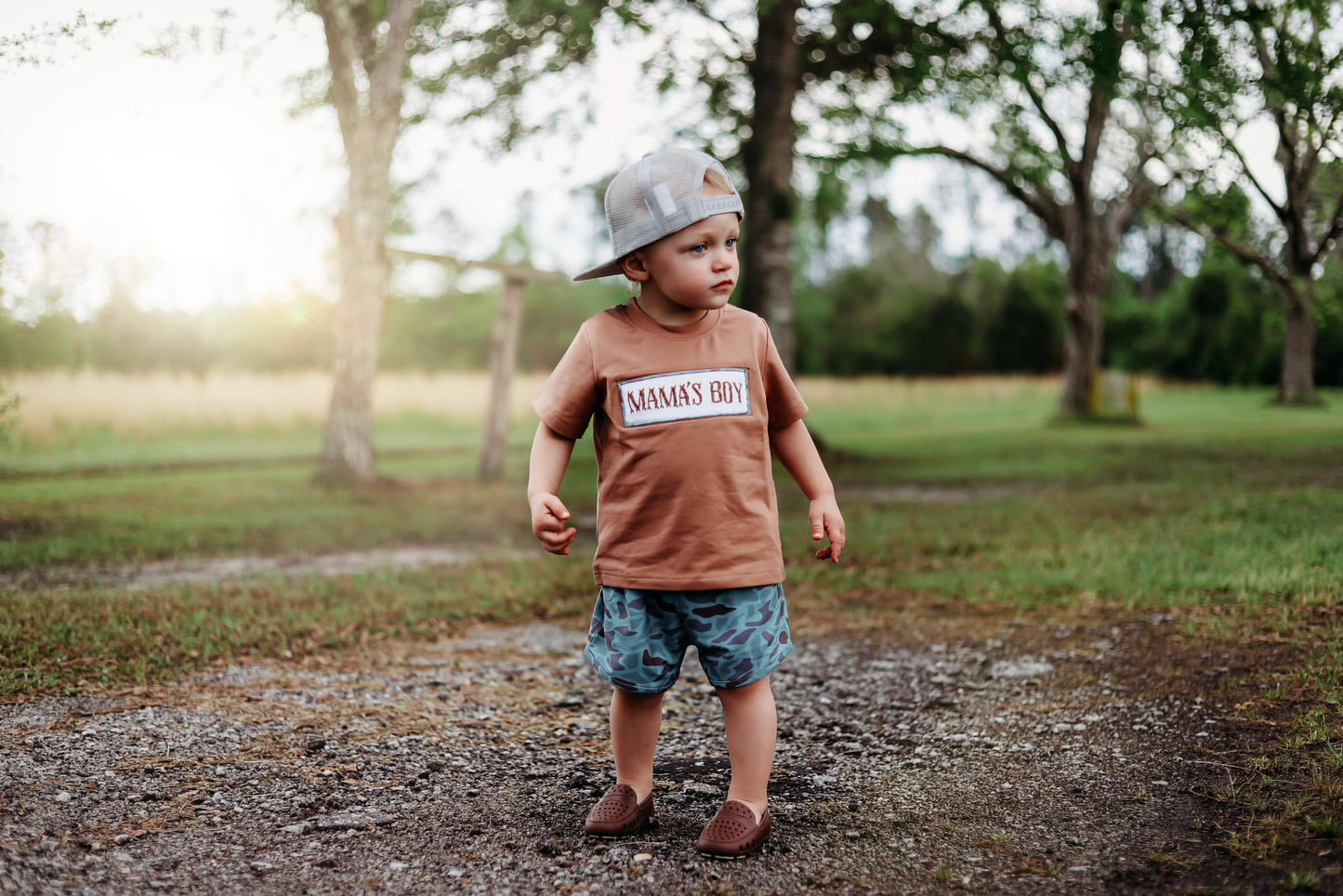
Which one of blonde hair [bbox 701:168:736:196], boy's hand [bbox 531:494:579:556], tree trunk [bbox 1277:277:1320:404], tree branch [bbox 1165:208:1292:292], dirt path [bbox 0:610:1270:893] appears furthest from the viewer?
tree branch [bbox 1165:208:1292:292]

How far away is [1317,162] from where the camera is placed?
7.31m

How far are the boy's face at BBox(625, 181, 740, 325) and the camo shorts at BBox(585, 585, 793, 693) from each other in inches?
27.4

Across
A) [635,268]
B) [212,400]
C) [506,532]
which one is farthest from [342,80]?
[635,268]

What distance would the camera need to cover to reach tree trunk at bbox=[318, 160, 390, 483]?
9.52m

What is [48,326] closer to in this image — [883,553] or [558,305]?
[883,553]

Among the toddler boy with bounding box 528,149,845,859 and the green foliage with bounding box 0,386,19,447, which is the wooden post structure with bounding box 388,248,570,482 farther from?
the toddler boy with bounding box 528,149,845,859

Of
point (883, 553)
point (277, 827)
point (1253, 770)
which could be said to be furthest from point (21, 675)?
point (883, 553)

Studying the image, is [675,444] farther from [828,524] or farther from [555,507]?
[828,524]

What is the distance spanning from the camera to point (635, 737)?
2729 millimetres

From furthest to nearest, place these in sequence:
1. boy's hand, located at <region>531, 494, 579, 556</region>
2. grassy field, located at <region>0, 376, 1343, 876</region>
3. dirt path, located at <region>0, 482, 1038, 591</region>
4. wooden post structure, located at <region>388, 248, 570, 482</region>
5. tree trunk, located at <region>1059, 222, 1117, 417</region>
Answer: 1. tree trunk, located at <region>1059, 222, 1117, 417</region>
2. wooden post structure, located at <region>388, 248, 570, 482</region>
3. dirt path, located at <region>0, 482, 1038, 591</region>
4. grassy field, located at <region>0, 376, 1343, 876</region>
5. boy's hand, located at <region>531, 494, 579, 556</region>

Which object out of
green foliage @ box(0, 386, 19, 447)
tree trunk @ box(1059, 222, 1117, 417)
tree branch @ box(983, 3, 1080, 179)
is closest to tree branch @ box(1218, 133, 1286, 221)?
tree branch @ box(983, 3, 1080, 179)

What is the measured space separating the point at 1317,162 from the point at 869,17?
5.19 metres

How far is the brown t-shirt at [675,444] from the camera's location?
2584 mm

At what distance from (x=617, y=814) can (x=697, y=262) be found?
4.32ft
